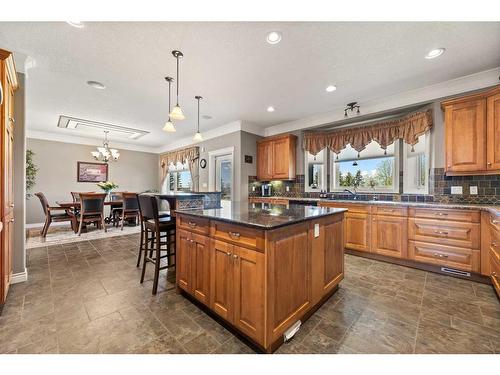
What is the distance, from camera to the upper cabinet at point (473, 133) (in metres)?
2.44

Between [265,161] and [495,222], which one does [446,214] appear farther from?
[265,161]

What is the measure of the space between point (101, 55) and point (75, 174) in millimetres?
5780

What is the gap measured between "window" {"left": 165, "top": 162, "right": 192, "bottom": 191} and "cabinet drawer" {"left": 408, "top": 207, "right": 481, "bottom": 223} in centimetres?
609

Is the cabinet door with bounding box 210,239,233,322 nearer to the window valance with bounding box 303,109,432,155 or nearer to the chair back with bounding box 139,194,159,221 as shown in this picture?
the chair back with bounding box 139,194,159,221

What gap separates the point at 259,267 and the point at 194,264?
818mm

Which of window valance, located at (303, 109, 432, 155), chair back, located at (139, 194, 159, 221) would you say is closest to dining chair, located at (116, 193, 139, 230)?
chair back, located at (139, 194, 159, 221)

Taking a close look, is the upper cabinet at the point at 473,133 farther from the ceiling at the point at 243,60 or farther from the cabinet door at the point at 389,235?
the cabinet door at the point at 389,235

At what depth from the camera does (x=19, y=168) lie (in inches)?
95.1

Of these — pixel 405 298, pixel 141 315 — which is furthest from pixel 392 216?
pixel 141 315

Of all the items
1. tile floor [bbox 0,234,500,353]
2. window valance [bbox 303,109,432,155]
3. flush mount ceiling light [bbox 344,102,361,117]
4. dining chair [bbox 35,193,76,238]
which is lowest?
tile floor [bbox 0,234,500,353]

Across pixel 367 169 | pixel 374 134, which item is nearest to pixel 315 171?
pixel 367 169

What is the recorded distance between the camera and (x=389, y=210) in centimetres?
305

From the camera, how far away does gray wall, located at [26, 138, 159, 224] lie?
19.5ft
